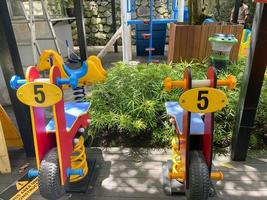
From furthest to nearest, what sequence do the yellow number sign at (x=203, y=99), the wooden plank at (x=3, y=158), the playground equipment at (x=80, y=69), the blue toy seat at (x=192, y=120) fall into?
1. the playground equipment at (x=80, y=69)
2. the wooden plank at (x=3, y=158)
3. the blue toy seat at (x=192, y=120)
4. the yellow number sign at (x=203, y=99)

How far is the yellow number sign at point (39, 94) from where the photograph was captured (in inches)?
65.6

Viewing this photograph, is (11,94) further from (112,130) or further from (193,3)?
(193,3)

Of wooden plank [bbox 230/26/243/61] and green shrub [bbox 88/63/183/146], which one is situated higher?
wooden plank [bbox 230/26/243/61]

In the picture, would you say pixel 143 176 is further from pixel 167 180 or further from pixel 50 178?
pixel 50 178

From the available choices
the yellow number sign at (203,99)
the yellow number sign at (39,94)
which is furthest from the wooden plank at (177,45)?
the yellow number sign at (39,94)

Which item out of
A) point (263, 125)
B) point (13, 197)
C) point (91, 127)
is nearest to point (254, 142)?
point (263, 125)

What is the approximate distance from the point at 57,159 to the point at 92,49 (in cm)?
742

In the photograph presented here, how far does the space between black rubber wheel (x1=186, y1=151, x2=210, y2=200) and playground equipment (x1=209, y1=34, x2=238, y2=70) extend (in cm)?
267

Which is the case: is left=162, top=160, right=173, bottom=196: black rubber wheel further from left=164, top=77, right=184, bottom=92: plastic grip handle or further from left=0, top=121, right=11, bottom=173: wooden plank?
left=0, top=121, right=11, bottom=173: wooden plank

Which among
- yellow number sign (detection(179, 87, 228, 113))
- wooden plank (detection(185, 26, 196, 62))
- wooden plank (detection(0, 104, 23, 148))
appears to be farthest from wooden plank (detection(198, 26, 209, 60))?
wooden plank (detection(0, 104, 23, 148))

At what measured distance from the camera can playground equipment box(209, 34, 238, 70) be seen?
13.0 ft

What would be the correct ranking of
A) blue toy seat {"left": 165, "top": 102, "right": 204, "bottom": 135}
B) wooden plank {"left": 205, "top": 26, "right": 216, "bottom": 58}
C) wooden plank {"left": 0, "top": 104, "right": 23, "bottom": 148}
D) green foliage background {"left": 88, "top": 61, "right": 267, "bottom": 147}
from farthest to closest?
wooden plank {"left": 205, "top": 26, "right": 216, "bottom": 58}
green foliage background {"left": 88, "top": 61, "right": 267, "bottom": 147}
wooden plank {"left": 0, "top": 104, "right": 23, "bottom": 148}
blue toy seat {"left": 165, "top": 102, "right": 204, "bottom": 135}

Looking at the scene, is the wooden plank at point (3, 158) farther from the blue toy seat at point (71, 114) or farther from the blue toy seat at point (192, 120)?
the blue toy seat at point (192, 120)

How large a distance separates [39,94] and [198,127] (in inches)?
47.0
